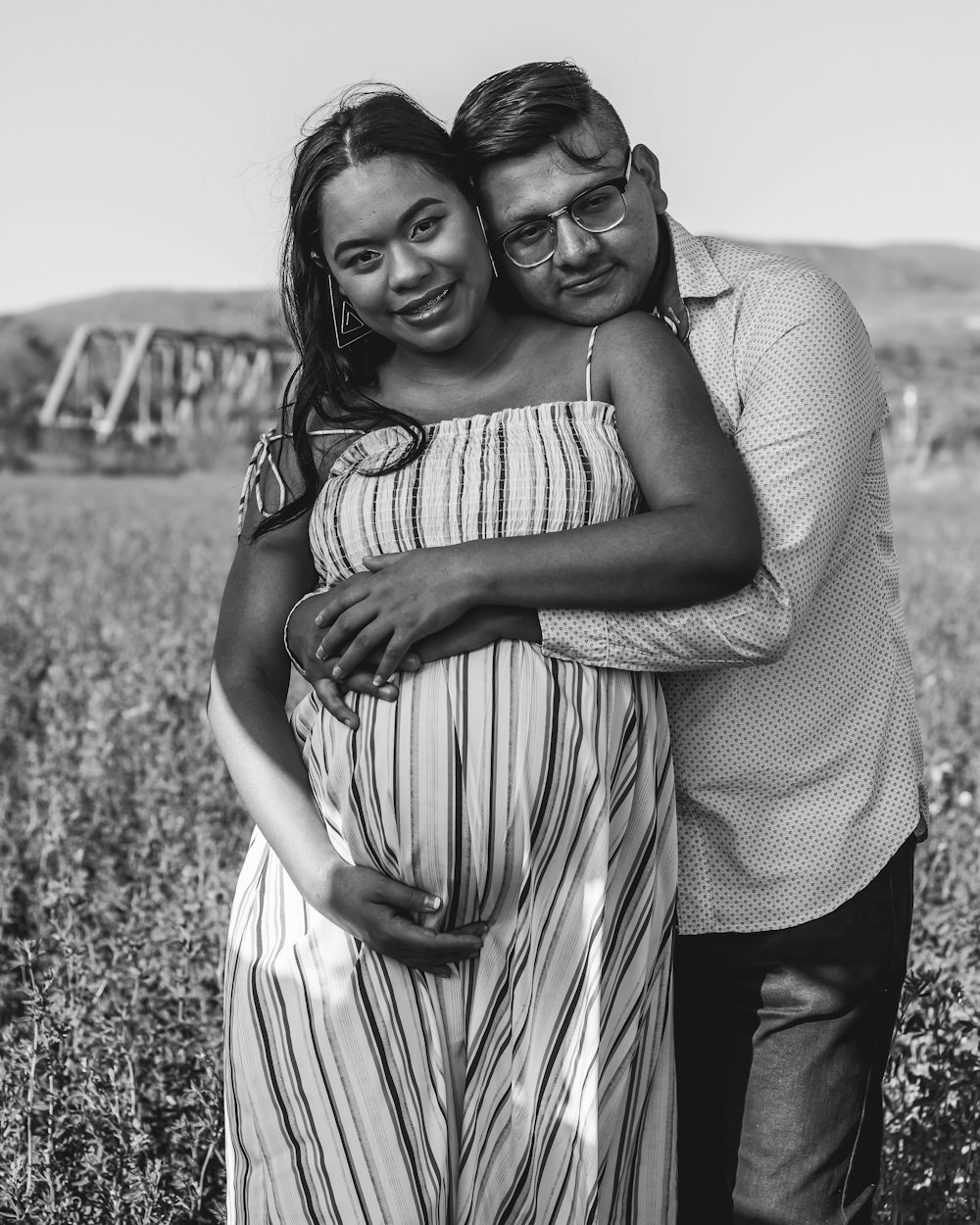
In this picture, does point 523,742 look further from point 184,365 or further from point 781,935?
point 184,365

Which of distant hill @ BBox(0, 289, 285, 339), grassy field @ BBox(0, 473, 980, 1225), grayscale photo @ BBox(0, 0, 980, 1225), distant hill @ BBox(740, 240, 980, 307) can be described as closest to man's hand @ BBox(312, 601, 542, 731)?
grayscale photo @ BBox(0, 0, 980, 1225)

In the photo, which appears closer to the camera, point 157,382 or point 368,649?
point 368,649

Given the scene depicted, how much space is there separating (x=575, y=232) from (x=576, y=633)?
1.88 ft

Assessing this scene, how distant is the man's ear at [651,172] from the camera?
206cm

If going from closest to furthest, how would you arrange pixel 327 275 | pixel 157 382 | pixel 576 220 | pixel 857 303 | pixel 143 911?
pixel 576 220, pixel 327 275, pixel 143 911, pixel 157 382, pixel 857 303

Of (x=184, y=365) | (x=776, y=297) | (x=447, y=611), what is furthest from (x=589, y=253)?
(x=184, y=365)

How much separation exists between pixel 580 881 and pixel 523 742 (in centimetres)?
20

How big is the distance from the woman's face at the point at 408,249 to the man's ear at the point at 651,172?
277 mm

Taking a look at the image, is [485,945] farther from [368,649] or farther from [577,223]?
[577,223]

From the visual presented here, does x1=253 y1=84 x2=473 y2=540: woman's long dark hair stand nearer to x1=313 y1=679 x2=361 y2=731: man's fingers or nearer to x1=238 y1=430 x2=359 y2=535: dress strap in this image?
x1=238 y1=430 x2=359 y2=535: dress strap

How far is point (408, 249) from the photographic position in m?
1.91

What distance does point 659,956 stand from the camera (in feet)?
6.30

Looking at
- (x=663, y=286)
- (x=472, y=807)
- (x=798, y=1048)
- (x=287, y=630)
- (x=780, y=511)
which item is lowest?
(x=798, y=1048)

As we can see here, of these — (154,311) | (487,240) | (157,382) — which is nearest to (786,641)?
(487,240)
